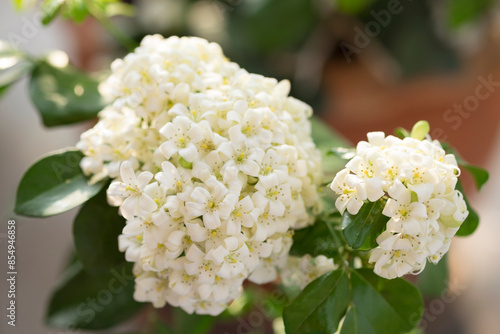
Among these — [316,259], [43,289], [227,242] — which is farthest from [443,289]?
[43,289]

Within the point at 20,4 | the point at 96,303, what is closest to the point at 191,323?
the point at 96,303

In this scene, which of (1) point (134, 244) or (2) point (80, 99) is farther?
(2) point (80, 99)

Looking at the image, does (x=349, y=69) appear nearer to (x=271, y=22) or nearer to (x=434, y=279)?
(x=271, y=22)

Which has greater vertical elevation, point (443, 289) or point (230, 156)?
point (230, 156)

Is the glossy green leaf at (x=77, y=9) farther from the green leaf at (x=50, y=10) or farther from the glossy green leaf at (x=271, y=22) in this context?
the glossy green leaf at (x=271, y=22)

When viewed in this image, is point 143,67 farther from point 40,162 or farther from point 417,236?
point 417,236

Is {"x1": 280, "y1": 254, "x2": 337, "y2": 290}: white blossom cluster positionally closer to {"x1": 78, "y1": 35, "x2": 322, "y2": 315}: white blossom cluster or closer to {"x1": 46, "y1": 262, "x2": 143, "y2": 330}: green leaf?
{"x1": 78, "y1": 35, "x2": 322, "y2": 315}: white blossom cluster

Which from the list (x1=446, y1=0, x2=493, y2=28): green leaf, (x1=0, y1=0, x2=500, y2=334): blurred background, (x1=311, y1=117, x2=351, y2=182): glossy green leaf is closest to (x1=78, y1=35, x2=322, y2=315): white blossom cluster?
(x1=311, y1=117, x2=351, y2=182): glossy green leaf

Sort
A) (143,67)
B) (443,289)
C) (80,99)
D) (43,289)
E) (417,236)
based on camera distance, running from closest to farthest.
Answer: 1. (417,236)
2. (143,67)
3. (80,99)
4. (443,289)
5. (43,289)
